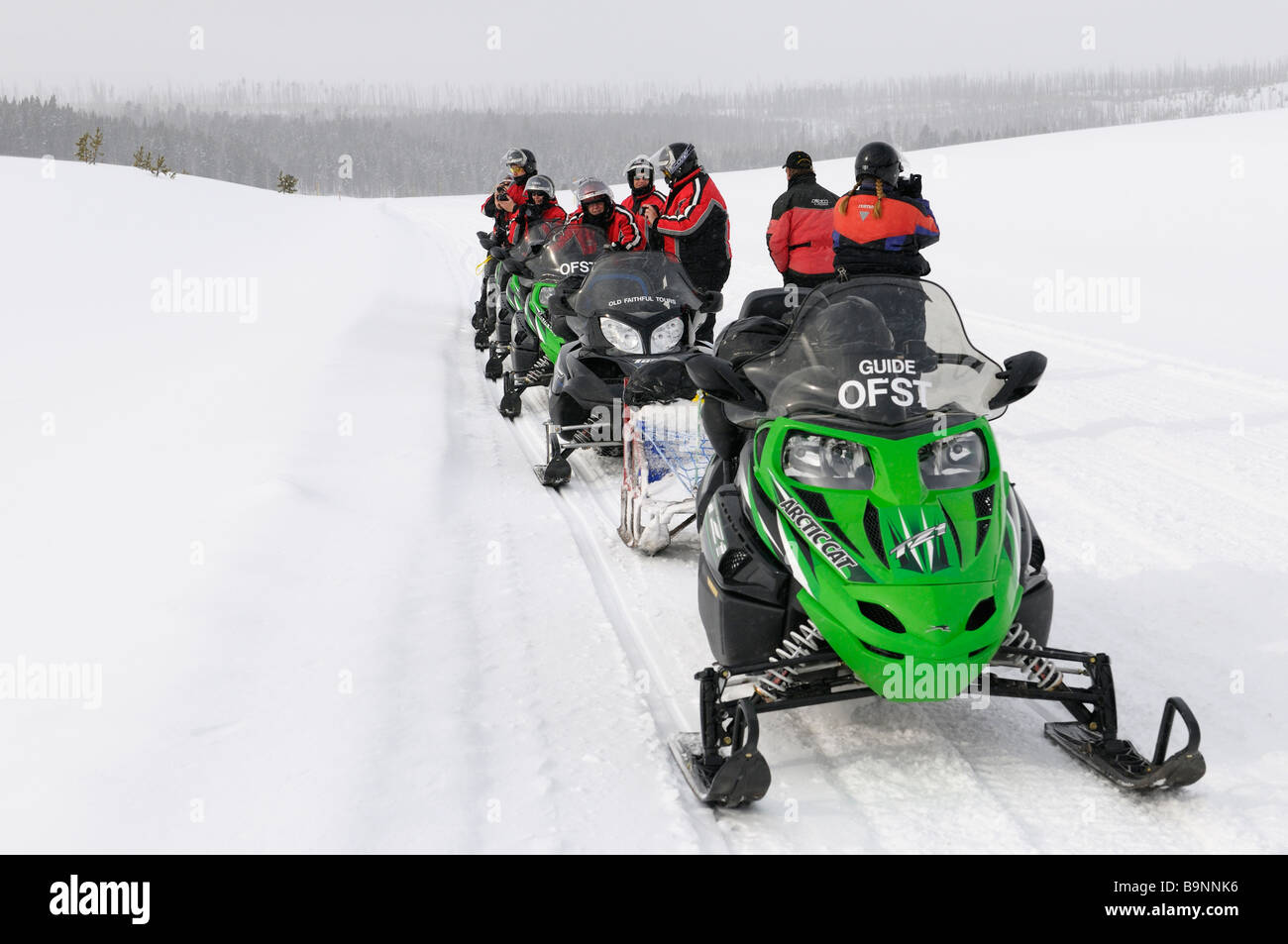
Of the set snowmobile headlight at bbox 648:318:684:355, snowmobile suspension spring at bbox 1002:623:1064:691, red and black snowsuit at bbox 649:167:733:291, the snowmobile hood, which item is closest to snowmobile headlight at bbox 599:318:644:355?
snowmobile headlight at bbox 648:318:684:355

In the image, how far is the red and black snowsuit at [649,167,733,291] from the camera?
26.0ft

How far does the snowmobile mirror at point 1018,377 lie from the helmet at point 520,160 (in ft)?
27.0

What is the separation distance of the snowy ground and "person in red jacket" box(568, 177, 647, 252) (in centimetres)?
153

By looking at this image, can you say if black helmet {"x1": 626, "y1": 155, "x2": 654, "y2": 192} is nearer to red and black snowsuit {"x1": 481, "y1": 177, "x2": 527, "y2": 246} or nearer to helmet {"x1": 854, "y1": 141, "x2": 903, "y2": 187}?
red and black snowsuit {"x1": 481, "y1": 177, "x2": 527, "y2": 246}

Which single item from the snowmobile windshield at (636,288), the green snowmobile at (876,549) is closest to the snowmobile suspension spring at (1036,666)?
the green snowmobile at (876,549)

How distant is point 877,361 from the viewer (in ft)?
11.3

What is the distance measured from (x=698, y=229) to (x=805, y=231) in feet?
3.62

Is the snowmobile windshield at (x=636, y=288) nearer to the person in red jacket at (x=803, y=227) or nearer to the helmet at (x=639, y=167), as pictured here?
the person in red jacket at (x=803, y=227)

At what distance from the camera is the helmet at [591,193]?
8.84 m

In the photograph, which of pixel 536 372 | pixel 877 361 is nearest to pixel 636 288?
pixel 536 372

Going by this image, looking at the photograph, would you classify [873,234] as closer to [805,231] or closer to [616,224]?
[805,231]
